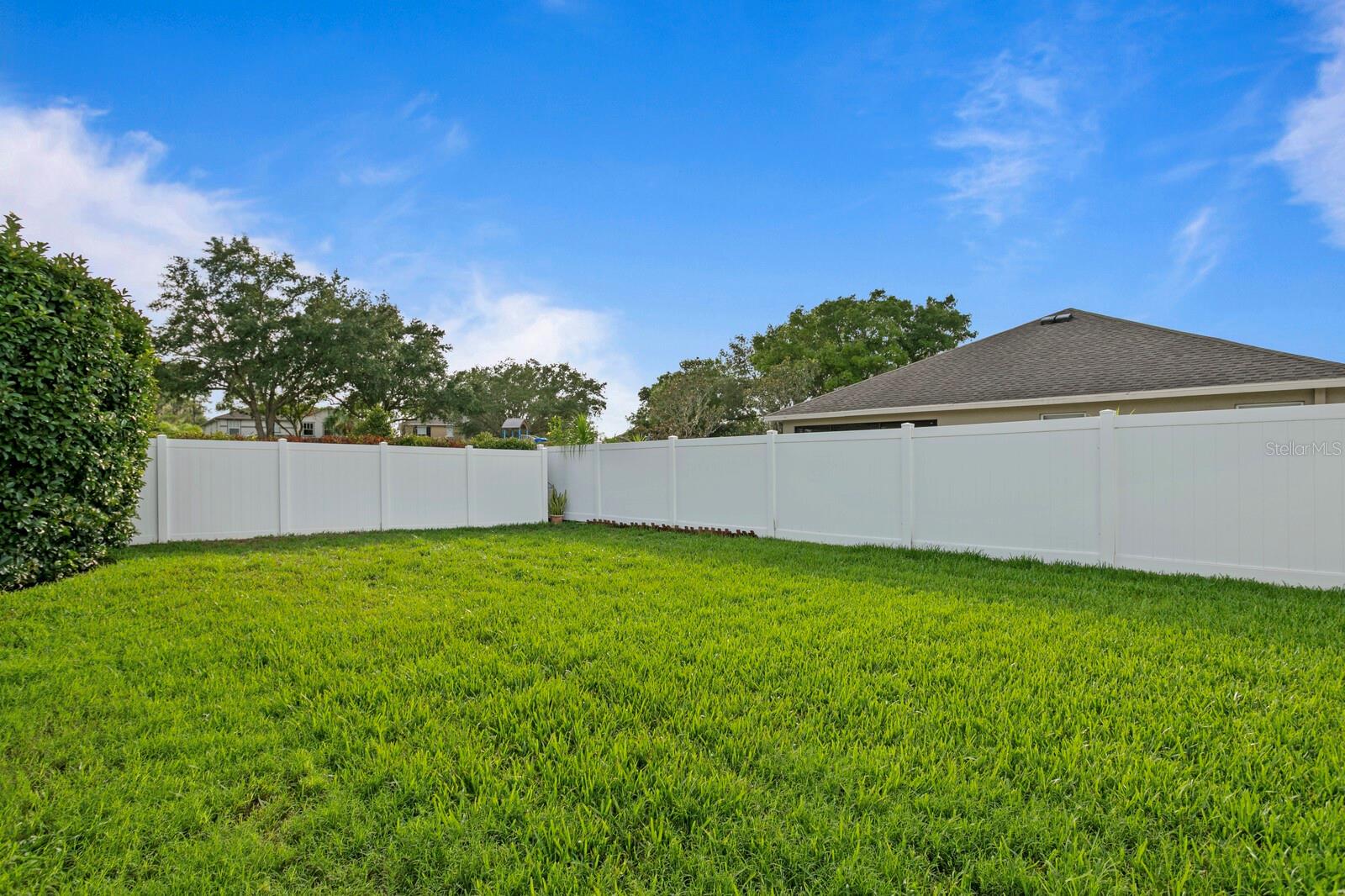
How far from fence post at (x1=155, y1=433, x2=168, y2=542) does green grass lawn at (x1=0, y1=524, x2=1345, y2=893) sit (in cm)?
354

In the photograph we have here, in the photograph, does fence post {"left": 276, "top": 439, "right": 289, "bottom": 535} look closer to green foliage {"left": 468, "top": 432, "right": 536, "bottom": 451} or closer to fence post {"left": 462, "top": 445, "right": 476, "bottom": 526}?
fence post {"left": 462, "top": 445, "right": 476, "bottom": 526}

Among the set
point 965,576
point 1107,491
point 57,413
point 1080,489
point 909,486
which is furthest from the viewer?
point 909,486

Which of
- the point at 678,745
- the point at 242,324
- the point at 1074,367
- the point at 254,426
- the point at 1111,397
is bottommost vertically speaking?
the point at 678,745

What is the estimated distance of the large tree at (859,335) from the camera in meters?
26.8

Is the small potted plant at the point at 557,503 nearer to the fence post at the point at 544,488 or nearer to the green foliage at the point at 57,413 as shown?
the fence post at the point at 544,488

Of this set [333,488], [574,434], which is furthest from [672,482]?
[333,488]

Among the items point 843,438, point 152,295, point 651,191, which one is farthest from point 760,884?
point 152,295

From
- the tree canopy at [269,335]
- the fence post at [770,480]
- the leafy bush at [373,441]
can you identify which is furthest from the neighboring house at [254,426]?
the fence post at [770,480]

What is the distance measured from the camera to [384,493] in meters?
9.80

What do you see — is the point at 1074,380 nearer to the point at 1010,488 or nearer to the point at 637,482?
the point at 1010,488

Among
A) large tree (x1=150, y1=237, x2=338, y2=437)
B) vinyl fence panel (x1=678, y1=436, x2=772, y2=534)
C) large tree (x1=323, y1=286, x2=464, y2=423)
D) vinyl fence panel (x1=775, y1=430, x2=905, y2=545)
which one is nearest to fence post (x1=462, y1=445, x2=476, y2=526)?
vinyl fence panel (x1=678, y1=436, x2=772, y2=534)

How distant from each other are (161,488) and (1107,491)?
11.1m

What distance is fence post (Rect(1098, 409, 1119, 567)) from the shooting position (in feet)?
19.3

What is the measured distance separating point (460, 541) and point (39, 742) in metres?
5.59
